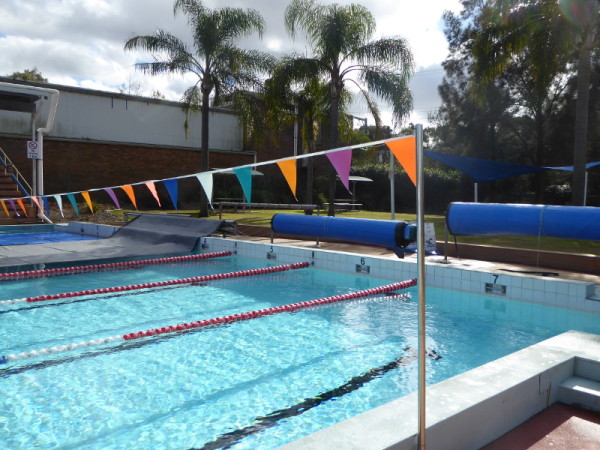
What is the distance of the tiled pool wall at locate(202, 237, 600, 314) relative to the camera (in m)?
6.92

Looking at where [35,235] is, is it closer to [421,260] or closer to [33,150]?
[33,150]

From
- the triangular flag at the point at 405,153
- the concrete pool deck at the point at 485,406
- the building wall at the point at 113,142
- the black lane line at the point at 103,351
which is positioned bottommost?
the black lane line at the point at 103,351

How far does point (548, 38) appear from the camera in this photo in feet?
41.2

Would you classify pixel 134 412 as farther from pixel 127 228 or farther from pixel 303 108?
pixel 303 108

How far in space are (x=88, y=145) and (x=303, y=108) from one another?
1103cm

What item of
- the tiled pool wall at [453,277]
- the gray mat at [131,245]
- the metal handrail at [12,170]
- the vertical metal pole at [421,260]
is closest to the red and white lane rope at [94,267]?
the gray mat at [131,245]

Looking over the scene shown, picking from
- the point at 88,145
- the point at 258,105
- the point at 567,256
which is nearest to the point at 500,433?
the point at 567,256

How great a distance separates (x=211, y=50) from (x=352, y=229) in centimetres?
1117

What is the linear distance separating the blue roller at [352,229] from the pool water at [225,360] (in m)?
1.49

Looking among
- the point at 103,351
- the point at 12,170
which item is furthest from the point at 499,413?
the point at 12,170

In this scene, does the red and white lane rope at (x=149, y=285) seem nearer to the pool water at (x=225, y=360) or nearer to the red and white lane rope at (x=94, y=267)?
the pool water at (x=225, y=360)

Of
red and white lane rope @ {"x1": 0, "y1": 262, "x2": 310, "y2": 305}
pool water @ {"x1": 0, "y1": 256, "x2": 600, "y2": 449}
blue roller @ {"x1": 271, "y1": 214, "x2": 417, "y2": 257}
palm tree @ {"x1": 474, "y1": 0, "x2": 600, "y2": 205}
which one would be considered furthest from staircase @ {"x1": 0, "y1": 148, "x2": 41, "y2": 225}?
palm tree @ {"x1": 474, "y1": 0, "x2": 600, "y2": 205}

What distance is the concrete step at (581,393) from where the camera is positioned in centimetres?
336

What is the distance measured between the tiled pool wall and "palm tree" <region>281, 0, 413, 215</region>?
593 centimetres
